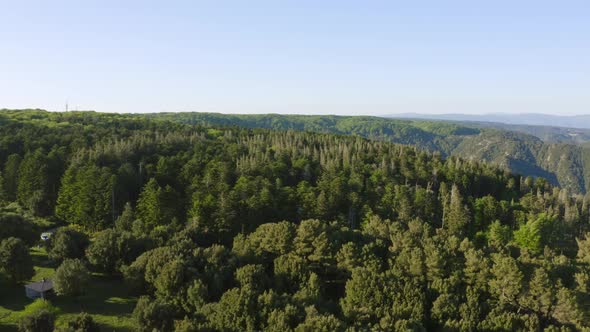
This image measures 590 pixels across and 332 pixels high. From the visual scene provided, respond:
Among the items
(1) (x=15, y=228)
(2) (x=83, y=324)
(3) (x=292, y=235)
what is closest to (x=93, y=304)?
(2) (x=83, y=324)

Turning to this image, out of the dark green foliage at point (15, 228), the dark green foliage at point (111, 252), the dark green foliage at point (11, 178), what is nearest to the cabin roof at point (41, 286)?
the dark green foliage at point (111, 252)

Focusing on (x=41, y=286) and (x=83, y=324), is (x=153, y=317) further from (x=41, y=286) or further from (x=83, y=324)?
(x=41, y=286)

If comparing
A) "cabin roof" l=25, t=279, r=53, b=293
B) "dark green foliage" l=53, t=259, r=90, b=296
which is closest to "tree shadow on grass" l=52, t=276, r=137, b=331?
"dark green foliage" l=53, t=259, r=90, b=296

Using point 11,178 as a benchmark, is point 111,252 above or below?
below

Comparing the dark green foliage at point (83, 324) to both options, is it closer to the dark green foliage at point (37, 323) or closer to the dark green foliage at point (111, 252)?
the dark green foliage at point (37, 323)

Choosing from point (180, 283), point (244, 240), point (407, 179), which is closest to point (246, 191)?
point (244, 240)

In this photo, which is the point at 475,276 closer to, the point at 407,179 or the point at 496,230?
the point at 496,230
